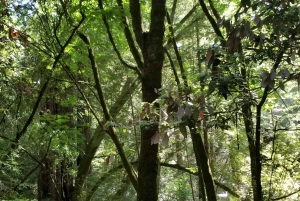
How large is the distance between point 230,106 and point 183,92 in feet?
1.67

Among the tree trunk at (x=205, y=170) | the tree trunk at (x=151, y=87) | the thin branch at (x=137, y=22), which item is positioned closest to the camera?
the tree trunk at (x=151, y=87)

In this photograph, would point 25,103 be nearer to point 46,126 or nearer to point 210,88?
point 46,126

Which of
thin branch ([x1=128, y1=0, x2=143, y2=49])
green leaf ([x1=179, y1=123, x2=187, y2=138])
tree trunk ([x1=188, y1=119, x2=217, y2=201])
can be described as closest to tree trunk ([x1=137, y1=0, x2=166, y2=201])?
thin branch ([x1=128, y1=0, x2=143, y2=49])

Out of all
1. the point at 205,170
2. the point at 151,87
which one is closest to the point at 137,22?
the point at 151,87

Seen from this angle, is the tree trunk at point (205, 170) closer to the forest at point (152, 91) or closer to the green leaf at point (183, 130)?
the forest at point (152, 91)

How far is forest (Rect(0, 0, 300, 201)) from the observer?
160cm

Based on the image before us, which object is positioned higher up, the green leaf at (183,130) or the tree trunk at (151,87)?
the tree trunk at (151,87)

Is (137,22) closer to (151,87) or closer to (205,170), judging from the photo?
(151,87)

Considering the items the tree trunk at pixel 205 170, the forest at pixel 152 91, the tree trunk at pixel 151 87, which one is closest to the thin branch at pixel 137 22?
the forest at pixel 152 91

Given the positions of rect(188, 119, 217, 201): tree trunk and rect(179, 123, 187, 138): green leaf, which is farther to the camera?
rect(188, 119, 217, 201): tree trunk

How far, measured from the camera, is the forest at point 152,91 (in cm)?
160

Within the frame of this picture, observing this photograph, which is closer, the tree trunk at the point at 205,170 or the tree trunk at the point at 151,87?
the tree trunk at the point at 151,87

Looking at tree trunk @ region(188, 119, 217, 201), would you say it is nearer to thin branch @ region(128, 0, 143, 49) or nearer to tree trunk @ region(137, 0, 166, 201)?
tree trunk @ region(137, 0, 166, 201)

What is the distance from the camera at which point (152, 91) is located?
106 inches
